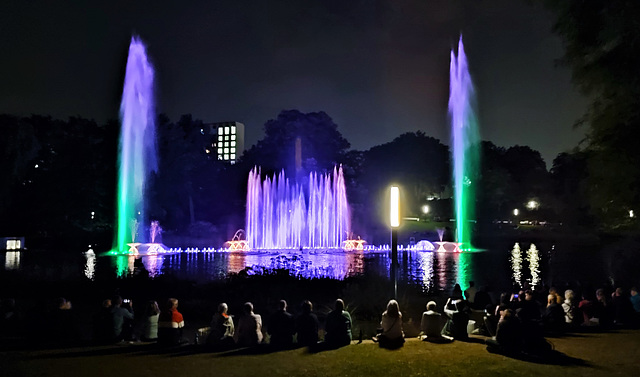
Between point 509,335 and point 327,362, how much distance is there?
3.24 m

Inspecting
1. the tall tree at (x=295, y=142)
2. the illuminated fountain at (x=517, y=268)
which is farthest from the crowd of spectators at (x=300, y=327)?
the tall tree at (x=295, y=142)

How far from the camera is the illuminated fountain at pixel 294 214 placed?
44.3 meters

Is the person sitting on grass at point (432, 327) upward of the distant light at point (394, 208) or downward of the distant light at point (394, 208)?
downward

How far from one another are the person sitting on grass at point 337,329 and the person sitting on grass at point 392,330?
26.7 inches

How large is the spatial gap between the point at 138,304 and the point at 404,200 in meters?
57.6

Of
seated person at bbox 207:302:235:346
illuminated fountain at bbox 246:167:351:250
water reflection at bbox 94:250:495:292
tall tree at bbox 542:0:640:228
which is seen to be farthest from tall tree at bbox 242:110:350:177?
seated person at bbox 207:302:235:346

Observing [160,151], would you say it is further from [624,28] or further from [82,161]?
[624,28]

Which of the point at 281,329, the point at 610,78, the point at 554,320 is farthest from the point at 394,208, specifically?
the point at 610,78

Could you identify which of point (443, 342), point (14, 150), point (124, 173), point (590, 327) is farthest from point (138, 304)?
point (14, 150)

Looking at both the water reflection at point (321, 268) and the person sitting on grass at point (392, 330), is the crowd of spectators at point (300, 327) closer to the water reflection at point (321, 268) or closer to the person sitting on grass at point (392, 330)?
the person sitting on grass at point (392, 330)

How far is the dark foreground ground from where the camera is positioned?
7.70 m

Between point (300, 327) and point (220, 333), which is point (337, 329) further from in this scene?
point (220, 333)

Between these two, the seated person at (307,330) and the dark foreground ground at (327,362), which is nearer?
the dark foreground ground at (327,362)

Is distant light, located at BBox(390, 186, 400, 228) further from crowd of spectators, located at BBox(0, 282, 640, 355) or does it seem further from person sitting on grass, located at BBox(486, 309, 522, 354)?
person sitting on grass, located at BBox(486, 309, 522, 354)
